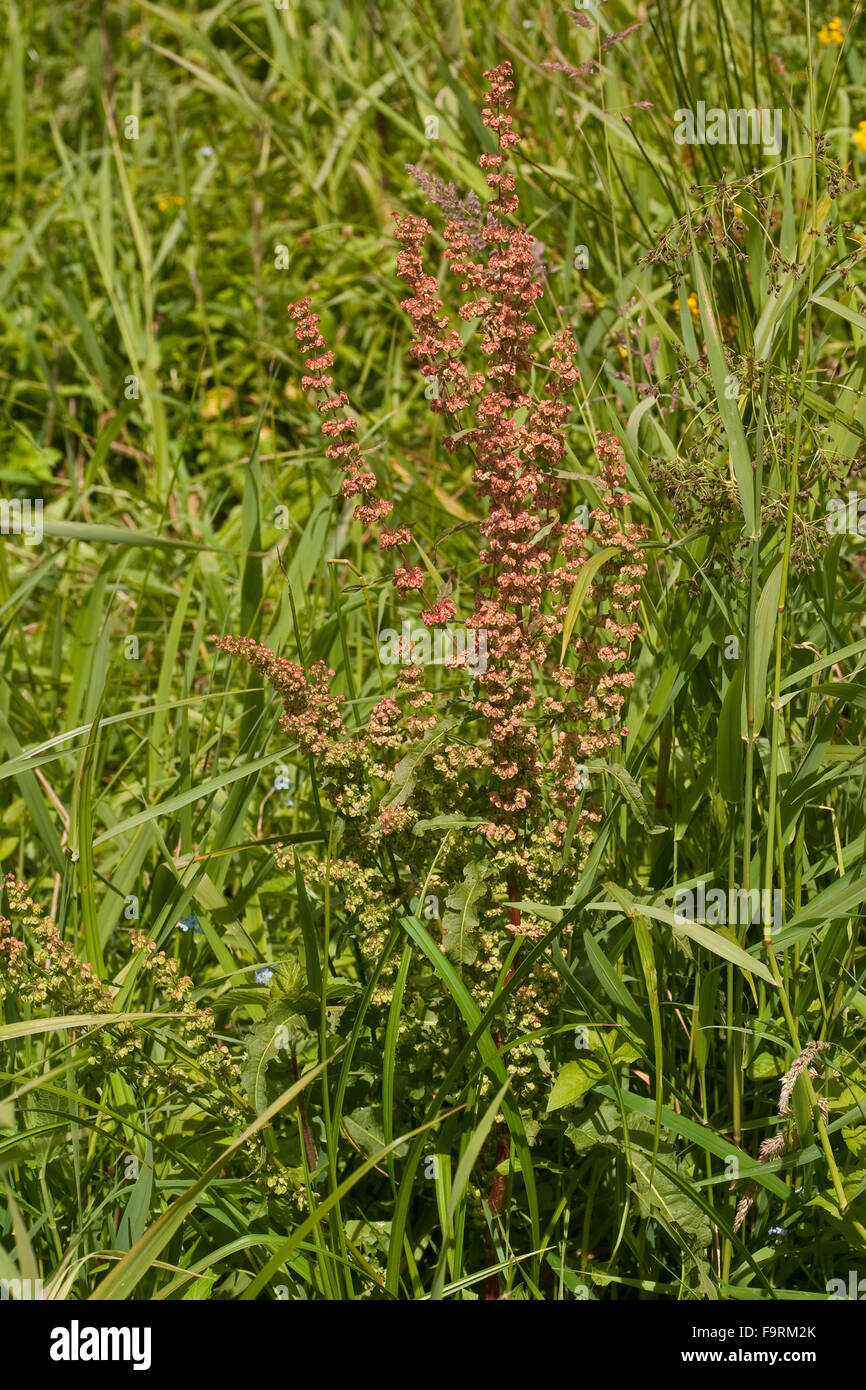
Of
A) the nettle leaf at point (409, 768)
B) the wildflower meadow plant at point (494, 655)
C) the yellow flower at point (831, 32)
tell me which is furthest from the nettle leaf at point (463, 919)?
the yellow flower at point (831, 32)

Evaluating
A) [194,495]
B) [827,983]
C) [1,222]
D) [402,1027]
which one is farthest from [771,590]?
[1,222]

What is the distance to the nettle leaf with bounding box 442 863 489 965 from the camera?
1.78m

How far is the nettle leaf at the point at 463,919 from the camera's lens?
178cm

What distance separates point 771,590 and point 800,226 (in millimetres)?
1340

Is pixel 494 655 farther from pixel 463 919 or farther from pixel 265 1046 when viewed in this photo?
pixel 265 1046

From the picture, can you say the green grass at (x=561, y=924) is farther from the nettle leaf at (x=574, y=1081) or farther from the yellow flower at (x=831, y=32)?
the yellow flower at (x=831, y=32)

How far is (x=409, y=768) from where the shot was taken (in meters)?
1.78

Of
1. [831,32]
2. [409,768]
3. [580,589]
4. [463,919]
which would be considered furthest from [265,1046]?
[831,32]

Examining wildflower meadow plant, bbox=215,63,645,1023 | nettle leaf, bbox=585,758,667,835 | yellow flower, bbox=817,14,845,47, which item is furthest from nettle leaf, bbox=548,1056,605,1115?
yellow flower, bbox=817,14,845,47

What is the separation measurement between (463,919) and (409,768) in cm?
22

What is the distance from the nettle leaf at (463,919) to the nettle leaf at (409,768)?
0.15 metres

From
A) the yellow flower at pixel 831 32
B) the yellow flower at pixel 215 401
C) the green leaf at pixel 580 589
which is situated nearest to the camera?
the green leaf at pixel 580 589

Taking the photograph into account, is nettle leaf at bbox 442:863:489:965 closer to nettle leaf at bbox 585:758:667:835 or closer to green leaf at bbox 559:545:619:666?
nettle leaf at bbox 585:758:667:835

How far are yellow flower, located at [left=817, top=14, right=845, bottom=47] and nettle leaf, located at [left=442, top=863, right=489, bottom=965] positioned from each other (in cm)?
315
